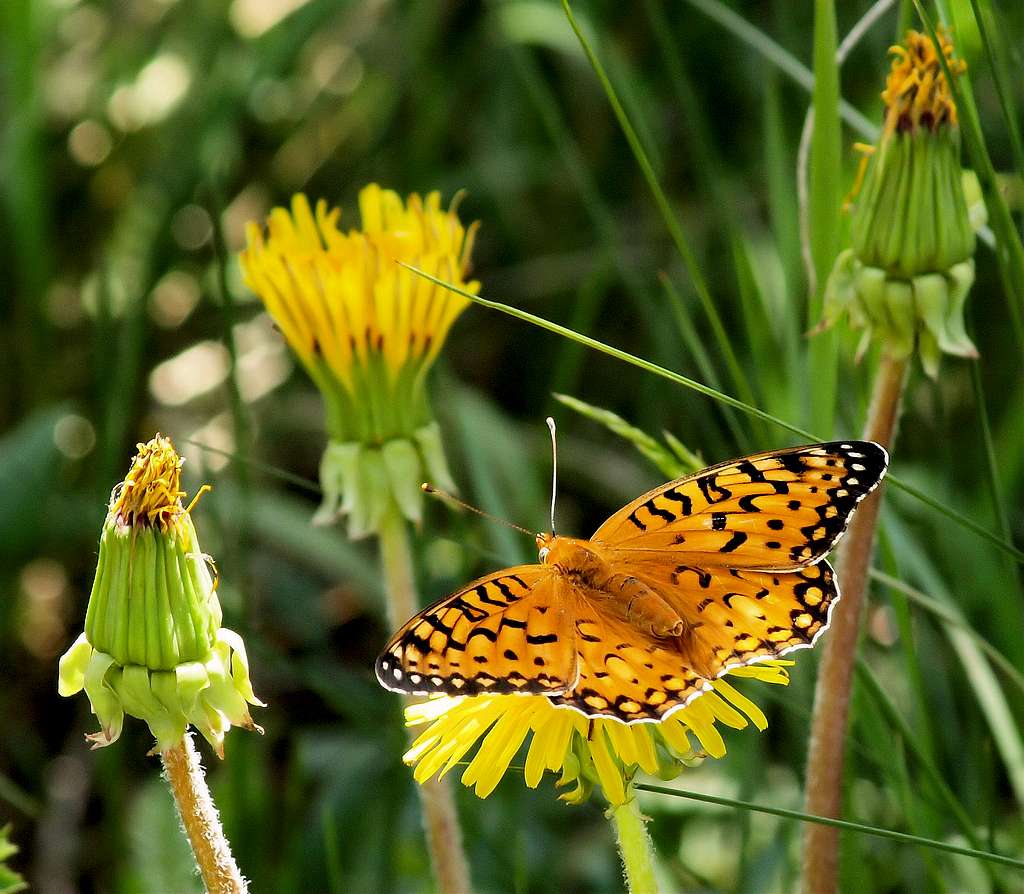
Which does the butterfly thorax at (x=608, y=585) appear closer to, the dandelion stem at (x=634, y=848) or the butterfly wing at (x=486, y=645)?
the butterfly wing at (x=486, y=645)

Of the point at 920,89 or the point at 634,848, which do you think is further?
the point at 920,89

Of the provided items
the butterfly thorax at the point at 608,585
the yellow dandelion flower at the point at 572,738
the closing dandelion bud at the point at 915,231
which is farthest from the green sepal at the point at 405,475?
the closing dandelion bud at the point at 915,231

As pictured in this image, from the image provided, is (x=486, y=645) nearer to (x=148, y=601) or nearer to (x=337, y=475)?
(x=148, y=601)

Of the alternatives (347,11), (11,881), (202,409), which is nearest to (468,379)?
(202,409)

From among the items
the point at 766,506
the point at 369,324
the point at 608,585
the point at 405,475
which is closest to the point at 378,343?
the point at 369,324

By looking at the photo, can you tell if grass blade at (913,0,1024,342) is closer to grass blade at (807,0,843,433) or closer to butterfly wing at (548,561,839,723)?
grass blade at (807,0,843,433)

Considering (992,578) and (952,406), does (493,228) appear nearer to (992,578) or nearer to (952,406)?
(952,406)
